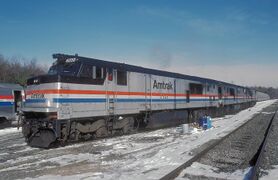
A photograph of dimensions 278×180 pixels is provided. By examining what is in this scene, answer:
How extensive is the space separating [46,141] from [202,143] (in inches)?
237

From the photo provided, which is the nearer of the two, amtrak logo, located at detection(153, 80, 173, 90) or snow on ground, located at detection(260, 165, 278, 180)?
snow on ground, located at detection(260, 165, 278, 180)

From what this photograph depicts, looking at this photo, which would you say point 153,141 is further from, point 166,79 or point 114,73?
point 166,79

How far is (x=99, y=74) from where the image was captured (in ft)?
46.8

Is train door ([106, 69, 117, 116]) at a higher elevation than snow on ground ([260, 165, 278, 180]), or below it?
higher

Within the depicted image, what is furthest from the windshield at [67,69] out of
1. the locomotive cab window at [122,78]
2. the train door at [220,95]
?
the train door at [220,95]

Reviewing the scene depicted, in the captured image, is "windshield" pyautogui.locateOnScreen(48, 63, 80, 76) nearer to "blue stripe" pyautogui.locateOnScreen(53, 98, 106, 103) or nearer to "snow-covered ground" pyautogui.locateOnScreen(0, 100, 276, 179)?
"blue stripe" pyautogui.locateOnScreen(53, 98, 106, 103)

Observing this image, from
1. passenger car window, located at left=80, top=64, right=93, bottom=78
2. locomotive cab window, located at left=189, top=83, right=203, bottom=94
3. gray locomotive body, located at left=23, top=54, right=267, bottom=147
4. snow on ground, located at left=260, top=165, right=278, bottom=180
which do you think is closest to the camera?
snow on ground, located at left=260, top=165, right=278, bottom=180

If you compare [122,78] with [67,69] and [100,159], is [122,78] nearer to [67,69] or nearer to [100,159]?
[67,69]

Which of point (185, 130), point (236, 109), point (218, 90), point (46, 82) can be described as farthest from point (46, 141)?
point (236, 109)

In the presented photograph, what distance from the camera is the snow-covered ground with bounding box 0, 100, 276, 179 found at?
8.38 m

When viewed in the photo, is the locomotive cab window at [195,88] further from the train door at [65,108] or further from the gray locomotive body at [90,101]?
the train door at [65,108]

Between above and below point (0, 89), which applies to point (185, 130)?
below

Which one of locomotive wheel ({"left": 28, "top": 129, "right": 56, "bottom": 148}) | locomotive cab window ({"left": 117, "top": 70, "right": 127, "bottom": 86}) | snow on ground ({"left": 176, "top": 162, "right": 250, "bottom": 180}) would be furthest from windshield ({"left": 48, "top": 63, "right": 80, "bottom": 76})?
snow on ground ({"left": 176, "top": 162, "right": 250, "bottom": 180})

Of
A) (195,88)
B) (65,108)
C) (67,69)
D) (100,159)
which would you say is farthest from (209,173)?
(195,88)
